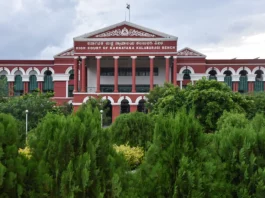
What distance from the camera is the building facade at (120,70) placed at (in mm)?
39688

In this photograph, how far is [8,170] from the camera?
5.01 meters

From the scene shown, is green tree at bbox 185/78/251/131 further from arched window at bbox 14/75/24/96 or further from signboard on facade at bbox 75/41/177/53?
arched window at bbox 14/75/24/96

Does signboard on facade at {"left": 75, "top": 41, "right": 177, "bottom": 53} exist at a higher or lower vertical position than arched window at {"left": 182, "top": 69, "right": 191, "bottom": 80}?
higher

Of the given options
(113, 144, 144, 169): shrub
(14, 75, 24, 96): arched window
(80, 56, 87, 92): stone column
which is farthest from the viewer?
(14, 75, 24, 96): arched window

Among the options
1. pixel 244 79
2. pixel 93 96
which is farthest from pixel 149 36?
pixel 244 79

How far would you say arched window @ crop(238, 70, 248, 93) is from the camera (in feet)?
144

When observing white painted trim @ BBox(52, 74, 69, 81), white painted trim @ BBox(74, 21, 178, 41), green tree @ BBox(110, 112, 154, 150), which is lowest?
green tree @ BBox(110, 112, 154, 150)

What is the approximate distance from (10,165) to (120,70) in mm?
38699

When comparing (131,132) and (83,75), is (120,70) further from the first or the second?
(131,132)

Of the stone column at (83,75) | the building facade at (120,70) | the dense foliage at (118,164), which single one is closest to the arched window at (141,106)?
the building facade at (120,70)

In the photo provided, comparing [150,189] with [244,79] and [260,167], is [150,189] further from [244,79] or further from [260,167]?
[244,79]

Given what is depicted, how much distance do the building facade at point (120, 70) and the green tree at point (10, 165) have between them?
34575mm

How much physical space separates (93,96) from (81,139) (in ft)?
114

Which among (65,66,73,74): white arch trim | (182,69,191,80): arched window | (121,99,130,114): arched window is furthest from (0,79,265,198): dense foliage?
(65,66,73,74): white arch trim
